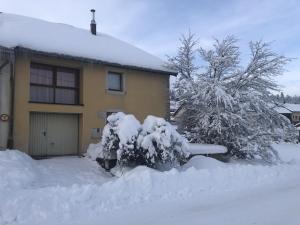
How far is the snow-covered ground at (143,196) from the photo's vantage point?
27.2 feet

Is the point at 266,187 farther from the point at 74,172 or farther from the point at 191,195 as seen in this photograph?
the point at 74,172

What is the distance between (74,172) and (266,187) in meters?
6.58

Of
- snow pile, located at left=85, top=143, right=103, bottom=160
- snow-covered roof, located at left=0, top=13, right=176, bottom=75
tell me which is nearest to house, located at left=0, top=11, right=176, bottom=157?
snow-covered roof, located at left=0, top=13, right=176, bottom=75

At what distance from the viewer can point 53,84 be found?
1742 cm

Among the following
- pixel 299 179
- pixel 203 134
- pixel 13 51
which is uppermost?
pixel 13 51

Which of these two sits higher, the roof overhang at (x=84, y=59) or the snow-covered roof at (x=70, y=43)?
the snow-covered roof at (x=70, y=43)

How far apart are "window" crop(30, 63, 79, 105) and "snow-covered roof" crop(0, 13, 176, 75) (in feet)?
3.55

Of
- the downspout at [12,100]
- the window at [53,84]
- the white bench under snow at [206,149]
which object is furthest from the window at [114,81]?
the downspout at [12,100]

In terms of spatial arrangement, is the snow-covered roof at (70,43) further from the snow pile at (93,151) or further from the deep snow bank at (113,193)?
the deep snow bank at (113,193)

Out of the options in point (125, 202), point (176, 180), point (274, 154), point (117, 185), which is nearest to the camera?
point (125, 202)

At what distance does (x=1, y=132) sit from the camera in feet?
50.6

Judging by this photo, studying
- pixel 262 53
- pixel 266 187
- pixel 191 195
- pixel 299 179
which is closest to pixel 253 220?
pixel 191 195

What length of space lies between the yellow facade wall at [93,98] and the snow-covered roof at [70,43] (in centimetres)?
54

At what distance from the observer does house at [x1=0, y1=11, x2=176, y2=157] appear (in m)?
15.8
